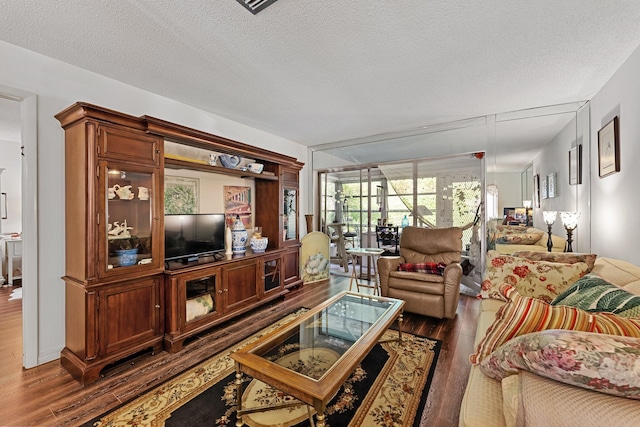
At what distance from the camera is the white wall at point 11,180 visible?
450 centimetres

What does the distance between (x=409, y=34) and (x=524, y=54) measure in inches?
40.5

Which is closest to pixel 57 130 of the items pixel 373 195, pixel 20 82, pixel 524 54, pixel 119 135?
pixel 20 82

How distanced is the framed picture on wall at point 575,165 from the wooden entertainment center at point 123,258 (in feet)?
13.3

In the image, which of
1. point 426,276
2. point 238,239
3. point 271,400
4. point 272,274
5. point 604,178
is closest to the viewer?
point 271,400

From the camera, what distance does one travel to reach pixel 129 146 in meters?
2.21

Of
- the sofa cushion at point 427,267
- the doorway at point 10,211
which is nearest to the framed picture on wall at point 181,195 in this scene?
the doorway at point 10,211

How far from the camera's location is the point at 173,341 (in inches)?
91.9

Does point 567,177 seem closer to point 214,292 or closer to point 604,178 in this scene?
point 604,178

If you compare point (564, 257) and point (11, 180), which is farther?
point (11, 180)

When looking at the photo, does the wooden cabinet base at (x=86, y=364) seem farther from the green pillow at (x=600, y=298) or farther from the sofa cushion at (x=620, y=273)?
the sofa cushion at (x=620, y=273)

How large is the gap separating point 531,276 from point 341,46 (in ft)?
7.48

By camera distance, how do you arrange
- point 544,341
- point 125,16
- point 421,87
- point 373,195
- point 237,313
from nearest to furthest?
1. point 544,341
2. point 125,16
3. point 421,87
4. point 237,313
5. point 373,195

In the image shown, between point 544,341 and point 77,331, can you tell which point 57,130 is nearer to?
point 77,331

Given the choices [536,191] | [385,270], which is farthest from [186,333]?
[536,191]
